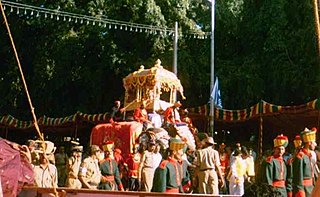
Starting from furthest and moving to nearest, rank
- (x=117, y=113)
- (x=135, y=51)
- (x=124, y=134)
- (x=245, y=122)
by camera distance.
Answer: (x=135, y=51), (x=245, y=122), (x=117, y=113), (x=124, y=134)

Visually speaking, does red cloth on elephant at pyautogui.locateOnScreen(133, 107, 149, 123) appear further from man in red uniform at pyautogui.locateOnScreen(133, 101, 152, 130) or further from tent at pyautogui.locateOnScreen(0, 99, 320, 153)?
tent at pyautogui.locateOnScreen(0, 99, 320, 153)

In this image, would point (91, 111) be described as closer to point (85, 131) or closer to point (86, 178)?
point (85, 131)

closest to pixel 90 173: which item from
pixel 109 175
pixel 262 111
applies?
pixel 109 175

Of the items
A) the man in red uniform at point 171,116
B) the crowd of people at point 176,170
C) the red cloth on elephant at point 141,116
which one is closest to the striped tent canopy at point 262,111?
the man in red uniform at point 171,116

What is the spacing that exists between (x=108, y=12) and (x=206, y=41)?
446 centimetres

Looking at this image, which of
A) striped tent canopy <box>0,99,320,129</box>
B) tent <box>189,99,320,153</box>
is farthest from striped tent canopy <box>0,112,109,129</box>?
tent <box>189,99,320,153</box>

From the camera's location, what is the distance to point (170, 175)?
1155 cm

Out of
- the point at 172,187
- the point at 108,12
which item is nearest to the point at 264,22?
the point at 108,12

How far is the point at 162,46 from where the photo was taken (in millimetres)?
28266

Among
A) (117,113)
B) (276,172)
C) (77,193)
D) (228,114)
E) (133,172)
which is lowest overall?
(77,193)

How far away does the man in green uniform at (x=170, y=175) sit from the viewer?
1147cm

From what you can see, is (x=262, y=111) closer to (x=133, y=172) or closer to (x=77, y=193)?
(x=133, y=172)

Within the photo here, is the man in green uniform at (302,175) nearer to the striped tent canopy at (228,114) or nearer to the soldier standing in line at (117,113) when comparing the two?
the striped tent canopy at (228,114)

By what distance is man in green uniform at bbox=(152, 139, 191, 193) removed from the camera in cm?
1147
